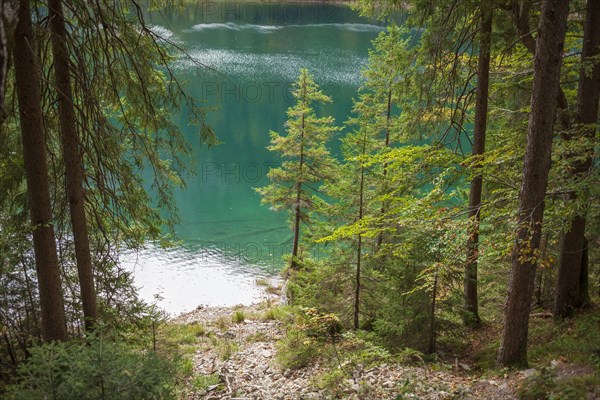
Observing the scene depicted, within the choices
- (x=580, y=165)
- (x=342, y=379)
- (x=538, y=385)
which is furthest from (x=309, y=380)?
(x=580, y=165)

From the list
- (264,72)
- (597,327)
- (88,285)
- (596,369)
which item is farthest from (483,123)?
(264,72)

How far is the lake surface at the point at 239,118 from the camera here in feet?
66.8

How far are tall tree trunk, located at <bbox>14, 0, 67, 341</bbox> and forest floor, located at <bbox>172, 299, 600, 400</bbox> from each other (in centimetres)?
235

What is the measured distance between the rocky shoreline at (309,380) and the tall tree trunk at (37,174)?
242 centimetres

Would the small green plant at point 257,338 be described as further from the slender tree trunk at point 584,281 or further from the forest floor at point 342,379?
the slender tree trunk at point 584,281

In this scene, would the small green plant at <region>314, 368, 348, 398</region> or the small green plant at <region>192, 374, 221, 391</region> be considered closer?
the small green plant at <region>314, 368, 348, 398</region>

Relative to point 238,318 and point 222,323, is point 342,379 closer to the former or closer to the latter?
point 222,323

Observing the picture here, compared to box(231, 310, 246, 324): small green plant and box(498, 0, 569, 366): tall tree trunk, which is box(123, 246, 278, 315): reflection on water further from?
box(498, 0, 569, 366): tall tree trunk

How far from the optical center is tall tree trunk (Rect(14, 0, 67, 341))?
18.6ft

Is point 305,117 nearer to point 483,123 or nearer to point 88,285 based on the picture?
point 483,123

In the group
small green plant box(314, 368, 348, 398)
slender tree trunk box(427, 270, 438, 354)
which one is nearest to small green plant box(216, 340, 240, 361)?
small green plant box(314, 368, 348, 398)

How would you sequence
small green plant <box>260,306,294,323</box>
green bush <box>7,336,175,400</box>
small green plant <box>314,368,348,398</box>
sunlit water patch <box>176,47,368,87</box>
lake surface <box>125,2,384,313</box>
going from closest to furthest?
green bush <box>7,336,175,400</box> < small green plant <box>314,368,348,398</box> < small green plant <box>260,306,294,323</box> < lake surface <box>125,2,384,313</box> < sunlit water patch <box>176,47,368,87</box>

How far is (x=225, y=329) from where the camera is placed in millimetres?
13859

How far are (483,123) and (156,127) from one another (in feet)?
20.3
